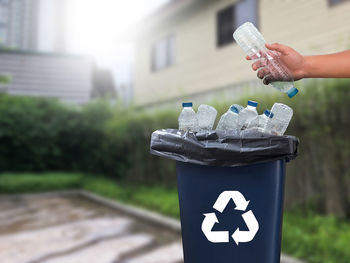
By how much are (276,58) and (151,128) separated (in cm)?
498

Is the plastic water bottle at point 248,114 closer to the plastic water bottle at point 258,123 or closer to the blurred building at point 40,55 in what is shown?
the plastic water bottle at point 258,123

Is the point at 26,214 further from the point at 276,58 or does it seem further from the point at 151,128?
the point at 276,58

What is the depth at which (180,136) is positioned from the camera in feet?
4.81

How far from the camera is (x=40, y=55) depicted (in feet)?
37.2

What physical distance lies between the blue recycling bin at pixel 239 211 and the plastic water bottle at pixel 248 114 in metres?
0.23

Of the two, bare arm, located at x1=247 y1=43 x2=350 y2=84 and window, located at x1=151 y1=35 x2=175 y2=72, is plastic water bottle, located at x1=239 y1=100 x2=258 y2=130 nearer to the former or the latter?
bare arm, located at x1=247 y1=43 x2=350 y2=84

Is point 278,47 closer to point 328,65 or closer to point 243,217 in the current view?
point 328,65

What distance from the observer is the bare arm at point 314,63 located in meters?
1.41

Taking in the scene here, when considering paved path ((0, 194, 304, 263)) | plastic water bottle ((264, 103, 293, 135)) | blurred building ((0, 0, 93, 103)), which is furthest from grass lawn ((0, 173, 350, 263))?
blurred building ((0, 0, 93, 103))

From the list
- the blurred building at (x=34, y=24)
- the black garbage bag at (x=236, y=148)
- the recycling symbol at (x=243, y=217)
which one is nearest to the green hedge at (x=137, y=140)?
the black garbage bag at (x=236, y=148)

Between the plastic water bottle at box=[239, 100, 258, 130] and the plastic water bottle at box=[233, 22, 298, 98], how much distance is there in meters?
0.17

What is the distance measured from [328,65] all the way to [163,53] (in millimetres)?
9075

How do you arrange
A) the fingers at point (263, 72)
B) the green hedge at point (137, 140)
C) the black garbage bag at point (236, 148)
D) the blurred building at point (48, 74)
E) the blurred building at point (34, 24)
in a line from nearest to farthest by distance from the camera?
the black garbage bag at point (236, 148) < the fingers at point (263, 72) < the green hedge at point (137, 140) < the blurred building at point (48, 74) < the blurred building at point (34, 24)

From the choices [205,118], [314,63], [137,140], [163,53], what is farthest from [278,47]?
[163,53]
